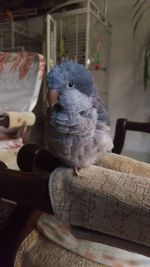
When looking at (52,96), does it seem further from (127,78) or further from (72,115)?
(127,78)

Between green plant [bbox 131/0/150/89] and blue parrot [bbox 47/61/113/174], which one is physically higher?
green plant [bbox 131/0/150/89]

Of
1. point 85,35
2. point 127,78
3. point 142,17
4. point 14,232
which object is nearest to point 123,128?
point 14,232

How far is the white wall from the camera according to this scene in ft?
6.87

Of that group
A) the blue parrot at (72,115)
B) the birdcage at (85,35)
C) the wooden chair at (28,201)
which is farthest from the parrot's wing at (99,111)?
the birdcage at (85,35)

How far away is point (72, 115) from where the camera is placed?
0.39 m

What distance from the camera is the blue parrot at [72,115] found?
379mm

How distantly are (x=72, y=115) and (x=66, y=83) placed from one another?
0.17ft

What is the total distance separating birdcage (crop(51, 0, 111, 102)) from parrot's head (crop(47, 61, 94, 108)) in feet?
4.27

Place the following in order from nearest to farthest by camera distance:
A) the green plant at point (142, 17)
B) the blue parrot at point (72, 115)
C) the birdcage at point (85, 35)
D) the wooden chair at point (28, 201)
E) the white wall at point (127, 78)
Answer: the wooden chair at point (28, 201)
the blue parrot at point (72, 115)
the birdcage at point (85, 35)
the green plant at point (142, 17)
the white wall at point (127, 78)

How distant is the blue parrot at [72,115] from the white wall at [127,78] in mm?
1821

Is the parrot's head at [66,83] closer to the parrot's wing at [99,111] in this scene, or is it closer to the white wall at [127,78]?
the parrot's wing at [99,111]

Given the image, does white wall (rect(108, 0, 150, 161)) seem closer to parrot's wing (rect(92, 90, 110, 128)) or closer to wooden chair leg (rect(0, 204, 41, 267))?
parrot's wing (rect(92, 90, 110, 128))

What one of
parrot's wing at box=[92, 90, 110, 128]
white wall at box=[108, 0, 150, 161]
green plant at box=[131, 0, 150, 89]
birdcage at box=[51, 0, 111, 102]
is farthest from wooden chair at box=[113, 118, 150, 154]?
white wall at box=[108, 0, 150, 161]

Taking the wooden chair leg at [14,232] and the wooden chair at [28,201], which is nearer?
the wooden chair at [28,201]
